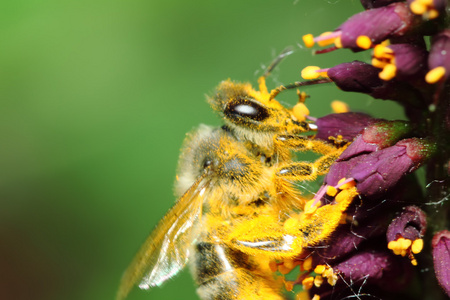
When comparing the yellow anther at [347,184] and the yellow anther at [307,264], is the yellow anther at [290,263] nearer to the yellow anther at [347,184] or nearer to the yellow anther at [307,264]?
the yellow anther at [307,264]

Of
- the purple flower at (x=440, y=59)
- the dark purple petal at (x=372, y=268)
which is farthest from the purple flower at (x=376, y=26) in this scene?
the dark purple petal at (x=372, y=268)

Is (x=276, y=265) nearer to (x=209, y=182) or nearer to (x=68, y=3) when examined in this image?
(x=209, y=182)

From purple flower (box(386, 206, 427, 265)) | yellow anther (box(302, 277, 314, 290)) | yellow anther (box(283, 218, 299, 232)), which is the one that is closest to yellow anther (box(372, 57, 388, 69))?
purple flower (box(386, 206, 427, 265))

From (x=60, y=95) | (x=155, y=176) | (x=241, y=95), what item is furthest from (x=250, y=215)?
(x=60, y=95)

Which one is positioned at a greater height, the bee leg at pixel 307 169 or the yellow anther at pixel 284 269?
the bee leg at pixel 307 169

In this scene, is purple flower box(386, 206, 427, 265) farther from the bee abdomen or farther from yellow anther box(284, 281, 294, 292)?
the bee abdomen

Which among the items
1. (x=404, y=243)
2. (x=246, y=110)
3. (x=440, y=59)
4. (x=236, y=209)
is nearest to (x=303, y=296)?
(x=236, y=209)
